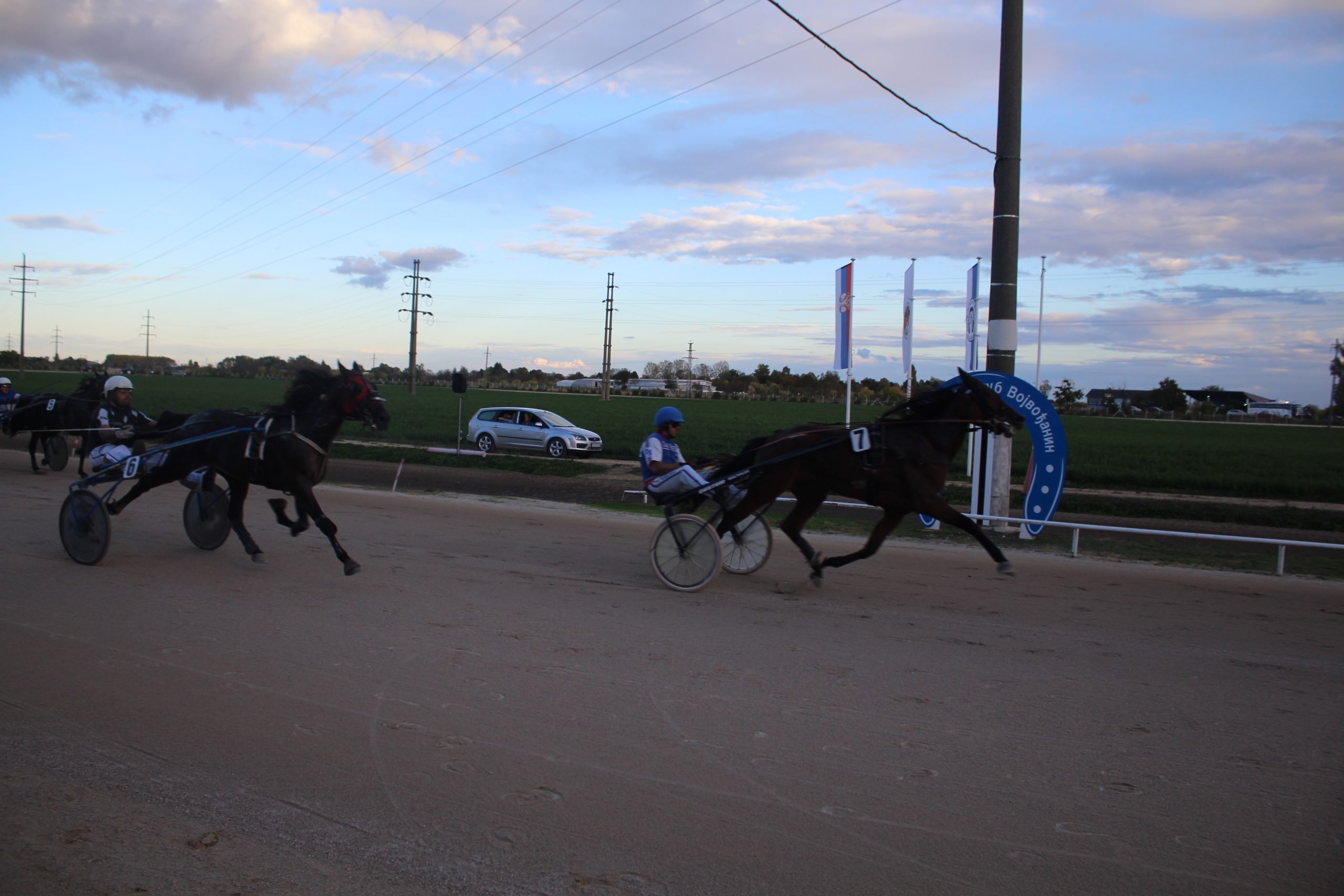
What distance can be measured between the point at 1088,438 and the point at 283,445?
37.9 m

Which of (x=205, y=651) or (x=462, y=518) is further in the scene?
(x=462, y=518)

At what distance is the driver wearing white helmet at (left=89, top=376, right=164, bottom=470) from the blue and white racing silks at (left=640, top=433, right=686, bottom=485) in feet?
15.7

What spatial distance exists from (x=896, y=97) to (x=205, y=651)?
35.5 ft

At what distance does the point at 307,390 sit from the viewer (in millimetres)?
Result: 8172

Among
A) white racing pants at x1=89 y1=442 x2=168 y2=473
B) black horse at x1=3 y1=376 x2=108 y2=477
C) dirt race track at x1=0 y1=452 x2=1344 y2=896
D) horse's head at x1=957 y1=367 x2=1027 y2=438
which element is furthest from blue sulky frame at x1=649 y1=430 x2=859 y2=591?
black horse at x1=3 y1=376 x2=108 y2=477

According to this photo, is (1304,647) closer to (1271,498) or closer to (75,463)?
(1271,498)

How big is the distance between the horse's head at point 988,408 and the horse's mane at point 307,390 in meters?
6.00

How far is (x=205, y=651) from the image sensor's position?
546cm

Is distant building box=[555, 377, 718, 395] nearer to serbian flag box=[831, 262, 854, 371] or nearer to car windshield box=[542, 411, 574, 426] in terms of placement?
car windshield box=[542, 411, 574, 426]

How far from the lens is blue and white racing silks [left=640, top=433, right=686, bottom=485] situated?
26.1ft

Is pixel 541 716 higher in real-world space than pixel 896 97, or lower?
lower

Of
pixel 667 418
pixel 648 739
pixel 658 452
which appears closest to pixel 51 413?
pixel 658 452

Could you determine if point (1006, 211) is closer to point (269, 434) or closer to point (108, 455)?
point (269, 434)

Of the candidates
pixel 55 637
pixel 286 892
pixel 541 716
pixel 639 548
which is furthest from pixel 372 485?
pixel 286 892
